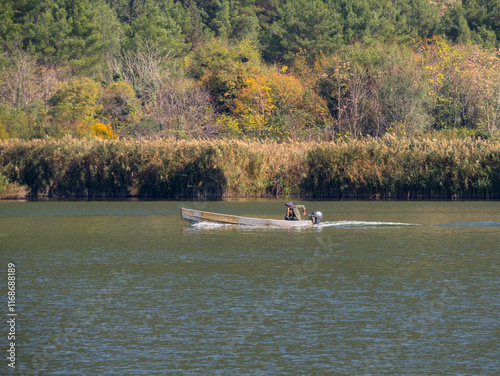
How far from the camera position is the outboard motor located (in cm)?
3256

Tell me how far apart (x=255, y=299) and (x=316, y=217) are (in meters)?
14.8

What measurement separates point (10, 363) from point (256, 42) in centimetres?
8500

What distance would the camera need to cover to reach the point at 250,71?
75250 mm

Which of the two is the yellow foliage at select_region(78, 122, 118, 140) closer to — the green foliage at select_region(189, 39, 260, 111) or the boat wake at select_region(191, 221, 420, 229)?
the green foliage at select_region(189, 39, 260, 111)

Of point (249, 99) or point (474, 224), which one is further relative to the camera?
point (249, 99)

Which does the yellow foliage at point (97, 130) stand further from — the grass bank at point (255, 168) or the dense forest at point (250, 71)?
the grass bank at point (255, 168)

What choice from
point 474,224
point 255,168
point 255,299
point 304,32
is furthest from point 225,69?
point 255,299

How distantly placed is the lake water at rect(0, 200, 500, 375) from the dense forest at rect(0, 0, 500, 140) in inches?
1301

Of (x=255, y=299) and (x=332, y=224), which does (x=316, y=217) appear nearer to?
(x=332, y=224)

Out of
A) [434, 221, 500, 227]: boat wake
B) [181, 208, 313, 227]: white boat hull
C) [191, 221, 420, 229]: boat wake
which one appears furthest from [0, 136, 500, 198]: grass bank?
[181, 208, 313, 227]: white boat hull

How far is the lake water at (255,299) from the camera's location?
523 inches

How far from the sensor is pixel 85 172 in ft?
167

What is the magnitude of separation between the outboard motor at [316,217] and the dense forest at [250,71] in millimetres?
31926

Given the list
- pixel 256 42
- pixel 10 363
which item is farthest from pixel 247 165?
pixel 256 42
